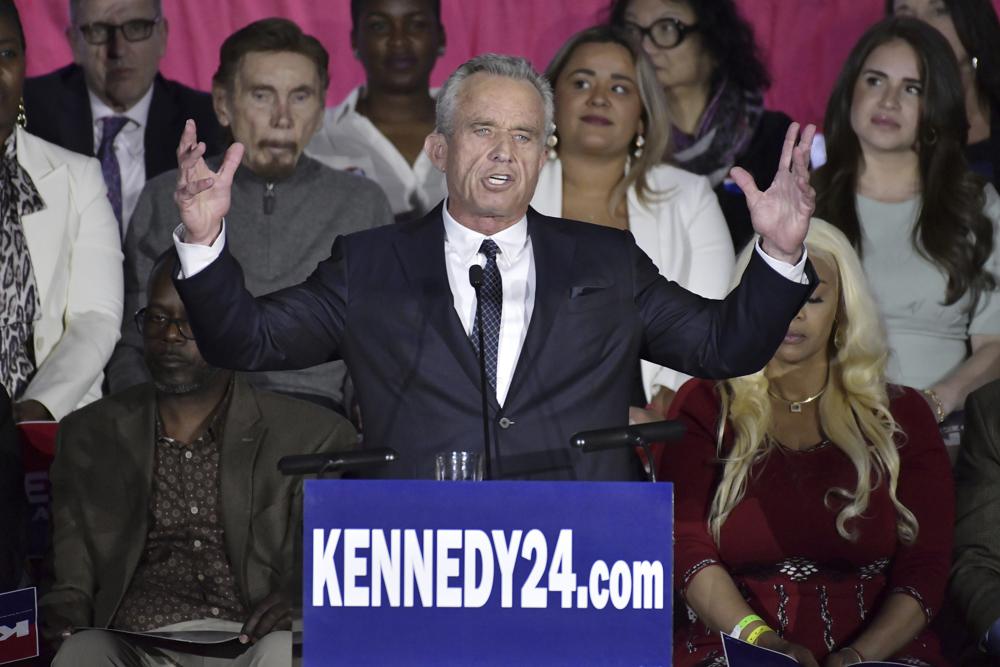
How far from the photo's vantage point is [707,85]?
5027 mm

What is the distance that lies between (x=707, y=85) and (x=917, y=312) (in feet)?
3.57

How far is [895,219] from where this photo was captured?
4594mm

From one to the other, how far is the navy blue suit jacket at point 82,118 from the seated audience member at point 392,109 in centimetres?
41

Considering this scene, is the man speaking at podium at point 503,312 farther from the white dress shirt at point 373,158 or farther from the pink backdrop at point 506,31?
the pink backdrop at point 506,31

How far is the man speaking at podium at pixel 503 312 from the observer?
2607mm

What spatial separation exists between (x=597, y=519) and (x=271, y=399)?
1911mm

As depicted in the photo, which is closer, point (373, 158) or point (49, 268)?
point (49, 268)

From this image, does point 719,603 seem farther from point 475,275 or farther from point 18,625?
point 18,625

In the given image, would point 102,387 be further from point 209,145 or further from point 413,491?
point 413,491

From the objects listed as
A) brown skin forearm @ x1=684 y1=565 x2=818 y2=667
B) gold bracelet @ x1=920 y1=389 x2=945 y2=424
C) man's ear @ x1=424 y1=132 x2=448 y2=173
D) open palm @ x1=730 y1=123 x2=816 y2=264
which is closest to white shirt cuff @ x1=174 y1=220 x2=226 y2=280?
man's ear @ x1=424 y1=132 x2=448 y2=173

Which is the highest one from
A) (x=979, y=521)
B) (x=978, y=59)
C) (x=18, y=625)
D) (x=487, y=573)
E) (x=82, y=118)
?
(x=978, y=59)

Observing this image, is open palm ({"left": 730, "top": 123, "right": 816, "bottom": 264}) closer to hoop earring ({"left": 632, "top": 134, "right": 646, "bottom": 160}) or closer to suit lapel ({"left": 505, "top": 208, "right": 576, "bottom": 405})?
suit lapel ({"left": 505, "top": 208, "right": 576, "bottom": 405})

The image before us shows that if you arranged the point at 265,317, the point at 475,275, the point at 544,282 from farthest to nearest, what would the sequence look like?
the point at 544,282 < the point at 265,317 < the point at 475,275

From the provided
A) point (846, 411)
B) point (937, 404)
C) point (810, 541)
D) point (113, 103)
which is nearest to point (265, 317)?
point (810, 541)
